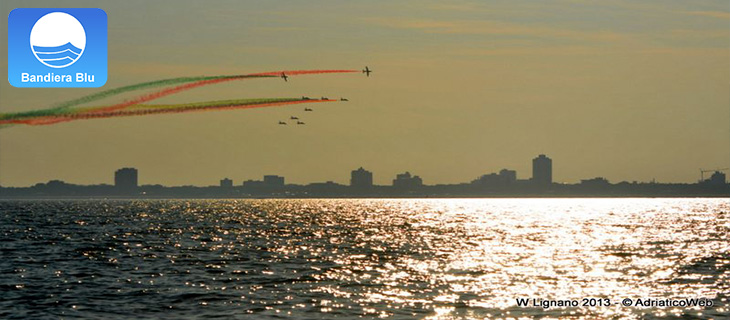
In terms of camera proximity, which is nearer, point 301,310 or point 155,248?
point 301,310

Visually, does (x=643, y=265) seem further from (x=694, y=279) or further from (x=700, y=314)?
(x=700, y=314)

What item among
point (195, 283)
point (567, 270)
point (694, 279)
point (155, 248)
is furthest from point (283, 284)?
point (155, 248)

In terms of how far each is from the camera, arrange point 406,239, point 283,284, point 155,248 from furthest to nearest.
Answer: point 406,239, point 155,248, point 283,284

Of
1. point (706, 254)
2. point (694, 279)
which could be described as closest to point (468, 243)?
point (706, 254)

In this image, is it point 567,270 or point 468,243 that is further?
point 468,243

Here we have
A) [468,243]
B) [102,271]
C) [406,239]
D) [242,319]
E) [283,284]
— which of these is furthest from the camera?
[406,239]

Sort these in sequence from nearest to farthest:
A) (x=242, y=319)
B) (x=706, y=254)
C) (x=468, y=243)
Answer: (x=242, y=319) → (x=706, y=254) → (x=468, y=243)

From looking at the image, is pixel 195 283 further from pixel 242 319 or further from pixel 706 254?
pixel 706 254

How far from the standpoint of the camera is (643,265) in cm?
8512

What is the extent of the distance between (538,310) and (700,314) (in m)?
9.19

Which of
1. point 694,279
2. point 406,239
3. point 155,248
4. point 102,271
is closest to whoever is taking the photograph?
point 694,279

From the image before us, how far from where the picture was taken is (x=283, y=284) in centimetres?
6794

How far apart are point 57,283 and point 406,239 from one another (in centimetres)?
6683

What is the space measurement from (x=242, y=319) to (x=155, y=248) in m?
55.9
